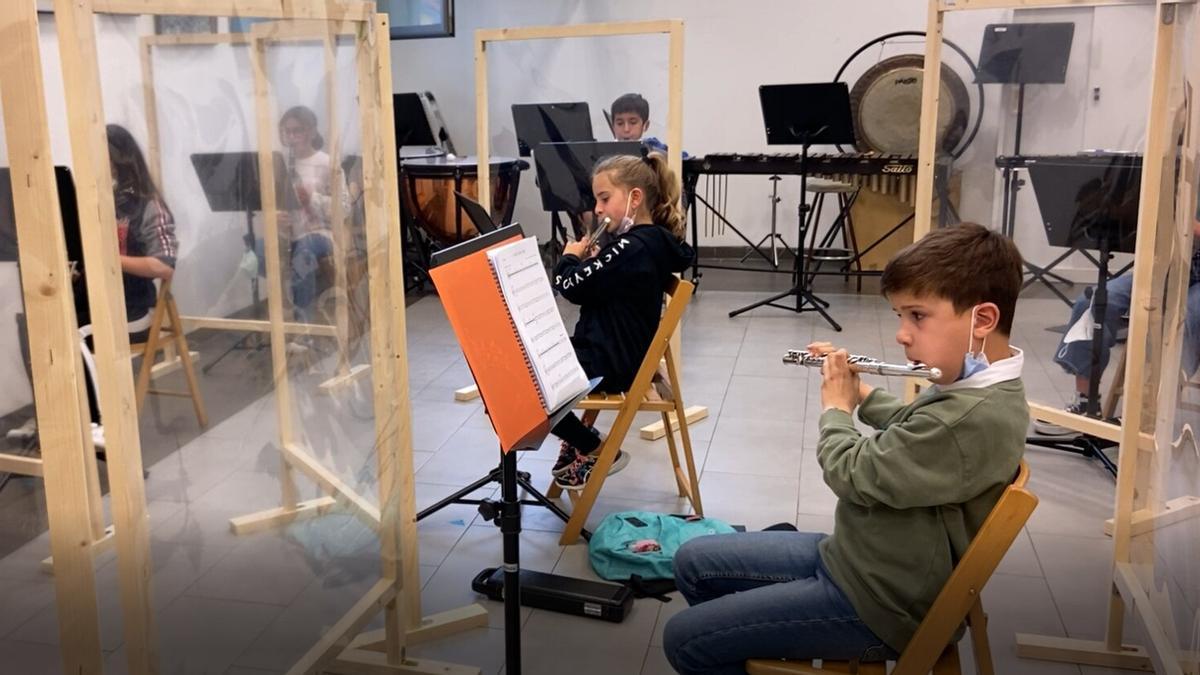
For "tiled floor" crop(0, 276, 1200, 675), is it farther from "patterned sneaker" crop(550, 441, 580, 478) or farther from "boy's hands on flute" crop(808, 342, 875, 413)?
"boy's hands on flute" crop(808, 342, 875, 413)

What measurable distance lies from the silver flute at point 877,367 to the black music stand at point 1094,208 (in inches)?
59.5

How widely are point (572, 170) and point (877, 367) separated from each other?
102 inches

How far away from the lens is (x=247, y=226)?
166 cm

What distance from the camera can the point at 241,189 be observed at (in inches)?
63.8

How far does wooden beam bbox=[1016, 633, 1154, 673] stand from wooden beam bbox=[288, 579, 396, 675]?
1330mm

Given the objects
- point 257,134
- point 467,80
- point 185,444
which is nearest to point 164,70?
point 257,134

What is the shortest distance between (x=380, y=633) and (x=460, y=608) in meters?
0.21

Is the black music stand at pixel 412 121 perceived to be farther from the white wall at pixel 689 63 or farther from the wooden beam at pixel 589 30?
the wooden beam at pixel 589 30

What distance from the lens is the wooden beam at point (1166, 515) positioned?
1.62 metres

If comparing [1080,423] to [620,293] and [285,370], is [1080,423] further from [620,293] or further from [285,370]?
[285,370]

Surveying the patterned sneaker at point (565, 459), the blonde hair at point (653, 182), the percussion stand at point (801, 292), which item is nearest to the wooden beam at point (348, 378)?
the patterned sneaker at point (565, 459)

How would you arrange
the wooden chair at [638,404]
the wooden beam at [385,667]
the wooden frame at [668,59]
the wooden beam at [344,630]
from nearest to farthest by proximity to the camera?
the wooden beam at [344,630]
the wooden beam at [385,667]
the wooden chair at [638,404]
the wooden frame at [668,59]

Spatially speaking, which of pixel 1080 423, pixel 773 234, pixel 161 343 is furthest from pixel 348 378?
pixel 773 234

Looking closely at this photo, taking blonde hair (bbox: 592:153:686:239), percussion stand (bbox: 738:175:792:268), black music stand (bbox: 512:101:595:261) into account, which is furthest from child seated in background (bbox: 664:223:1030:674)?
percussion stand (bbox: 738:175:792:268)
